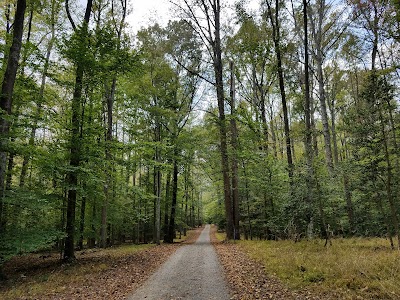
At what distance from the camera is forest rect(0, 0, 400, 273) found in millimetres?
8805

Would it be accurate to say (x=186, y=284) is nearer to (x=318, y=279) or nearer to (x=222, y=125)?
(x=318, y=279)

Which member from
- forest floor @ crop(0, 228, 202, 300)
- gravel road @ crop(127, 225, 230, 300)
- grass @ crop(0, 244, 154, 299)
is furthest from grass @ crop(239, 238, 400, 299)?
grass @ crop(0, 244, 154, 299)

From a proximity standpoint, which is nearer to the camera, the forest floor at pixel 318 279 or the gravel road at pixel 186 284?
the forest floor at pixel 318 279

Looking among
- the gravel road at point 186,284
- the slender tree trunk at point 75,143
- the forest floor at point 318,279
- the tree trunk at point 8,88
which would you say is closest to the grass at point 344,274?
the forest floor at point 318,279

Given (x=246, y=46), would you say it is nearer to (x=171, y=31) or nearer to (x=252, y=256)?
(x=171, y=31)

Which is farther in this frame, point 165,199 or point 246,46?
point 165,199

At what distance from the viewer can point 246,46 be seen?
15.3 metres

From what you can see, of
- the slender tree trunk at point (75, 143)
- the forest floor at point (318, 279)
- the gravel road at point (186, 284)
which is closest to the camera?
the forest floor at point (318, 279)

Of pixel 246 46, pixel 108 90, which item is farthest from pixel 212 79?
pixel 108 90

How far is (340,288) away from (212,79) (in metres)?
15.0

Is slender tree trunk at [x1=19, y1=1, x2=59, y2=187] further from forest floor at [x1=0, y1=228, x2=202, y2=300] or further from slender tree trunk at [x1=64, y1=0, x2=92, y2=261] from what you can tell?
forest floor at [x1=0, y1=228, x2=202, y2=300]

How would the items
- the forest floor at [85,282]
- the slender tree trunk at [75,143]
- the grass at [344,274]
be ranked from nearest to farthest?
the grass at [344,274]
the forest floor at [85,282]
the slender tree trunk at [75,143]

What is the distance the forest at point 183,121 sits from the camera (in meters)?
8.80

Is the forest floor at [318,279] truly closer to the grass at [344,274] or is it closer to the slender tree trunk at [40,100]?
the grass at [344,274]
